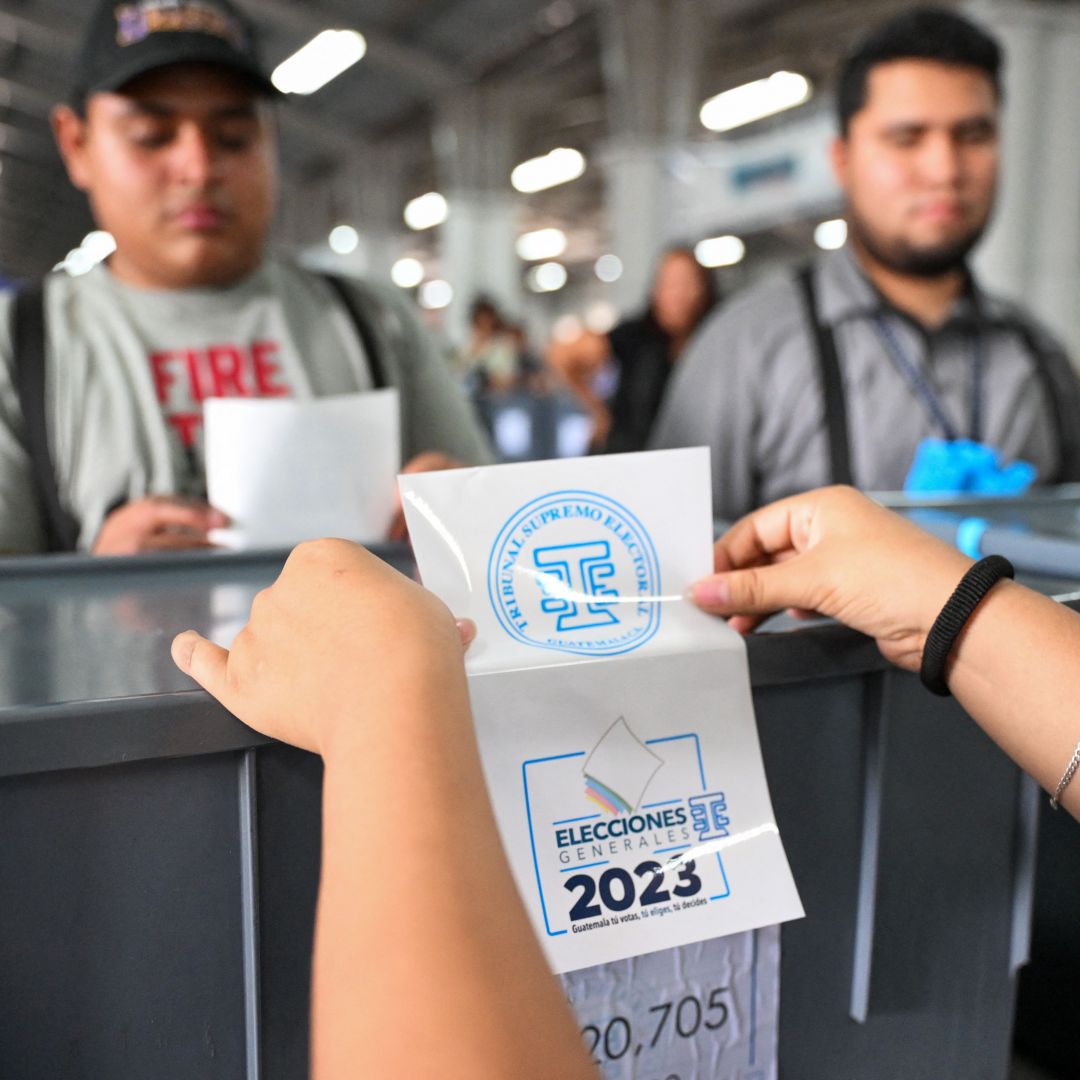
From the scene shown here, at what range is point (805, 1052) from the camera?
2.15 feet

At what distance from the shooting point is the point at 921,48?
1626 millimetres

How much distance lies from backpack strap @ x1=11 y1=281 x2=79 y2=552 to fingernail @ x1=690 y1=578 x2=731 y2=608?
38.7 inches

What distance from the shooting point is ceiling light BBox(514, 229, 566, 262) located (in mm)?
21922

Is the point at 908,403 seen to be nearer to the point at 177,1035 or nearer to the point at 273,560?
the point at 273,560

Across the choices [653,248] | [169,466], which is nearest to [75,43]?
[653,248]

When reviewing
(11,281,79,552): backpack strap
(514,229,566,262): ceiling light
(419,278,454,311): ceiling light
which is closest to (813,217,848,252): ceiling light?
(514,229,566,262): ceiling light

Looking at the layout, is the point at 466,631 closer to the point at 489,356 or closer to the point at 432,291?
the point at 489,356

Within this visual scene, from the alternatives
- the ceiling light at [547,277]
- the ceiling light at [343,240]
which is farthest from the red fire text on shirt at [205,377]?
the ceiling light at [547,277]

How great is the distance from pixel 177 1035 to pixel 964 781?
1.70 feet

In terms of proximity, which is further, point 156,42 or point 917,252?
point 917,252

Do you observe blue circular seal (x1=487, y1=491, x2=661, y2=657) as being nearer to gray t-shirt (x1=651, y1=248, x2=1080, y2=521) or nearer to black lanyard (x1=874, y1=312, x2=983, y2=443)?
gray t-shirt (x1=651, y1=248, x2=1080, y2=521)

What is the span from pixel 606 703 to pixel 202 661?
0.21 m

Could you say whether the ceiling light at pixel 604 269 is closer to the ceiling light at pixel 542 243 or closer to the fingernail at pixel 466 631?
the ceiling light at pixel 542 243

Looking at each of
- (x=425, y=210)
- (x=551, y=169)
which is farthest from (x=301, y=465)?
(x=425, y=210)
